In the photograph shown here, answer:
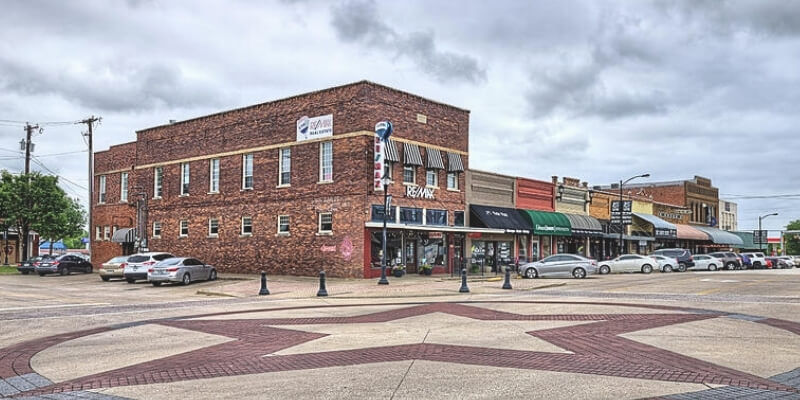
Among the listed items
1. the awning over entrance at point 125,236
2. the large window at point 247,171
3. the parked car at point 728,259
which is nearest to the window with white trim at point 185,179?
the large window at point 247,171

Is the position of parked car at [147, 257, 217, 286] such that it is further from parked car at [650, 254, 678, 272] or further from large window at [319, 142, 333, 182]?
parked car at [650, 254, 678, 272]

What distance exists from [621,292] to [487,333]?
1340 cm

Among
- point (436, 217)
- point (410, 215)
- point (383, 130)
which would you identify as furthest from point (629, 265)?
point (383, 130)

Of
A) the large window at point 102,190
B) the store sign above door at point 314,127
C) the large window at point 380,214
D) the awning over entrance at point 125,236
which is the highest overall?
the store sign above door at point 314,127

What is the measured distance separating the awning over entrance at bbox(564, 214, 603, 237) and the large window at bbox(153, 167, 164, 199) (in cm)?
2772

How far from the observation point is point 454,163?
1555 inches

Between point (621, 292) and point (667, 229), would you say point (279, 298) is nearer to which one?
point (621, 292)

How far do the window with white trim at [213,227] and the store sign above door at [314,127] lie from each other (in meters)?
8.79

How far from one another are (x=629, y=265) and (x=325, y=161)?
67.5 feet

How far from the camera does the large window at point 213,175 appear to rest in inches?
1706

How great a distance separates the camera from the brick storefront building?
3541cm

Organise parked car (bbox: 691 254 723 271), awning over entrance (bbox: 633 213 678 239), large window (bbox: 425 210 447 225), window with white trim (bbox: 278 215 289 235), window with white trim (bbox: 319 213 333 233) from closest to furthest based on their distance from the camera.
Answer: window with white trim (bbox: 319 213 333 233)
large window (bbox: 425 210 447 225)
window with white trim (bbox: 278 215 289 235)
parked car (bbox: 691 254 723 271)
awning over entrance (bbox: 633 213 678 239)

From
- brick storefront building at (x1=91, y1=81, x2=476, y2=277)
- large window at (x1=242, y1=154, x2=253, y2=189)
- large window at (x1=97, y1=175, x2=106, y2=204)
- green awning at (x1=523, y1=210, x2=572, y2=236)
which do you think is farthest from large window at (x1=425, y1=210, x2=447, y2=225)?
large window at (x1=97, y1=175, x2=106, y2=204)

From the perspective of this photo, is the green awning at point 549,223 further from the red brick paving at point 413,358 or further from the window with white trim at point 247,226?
the red brick paving at point 413,358
